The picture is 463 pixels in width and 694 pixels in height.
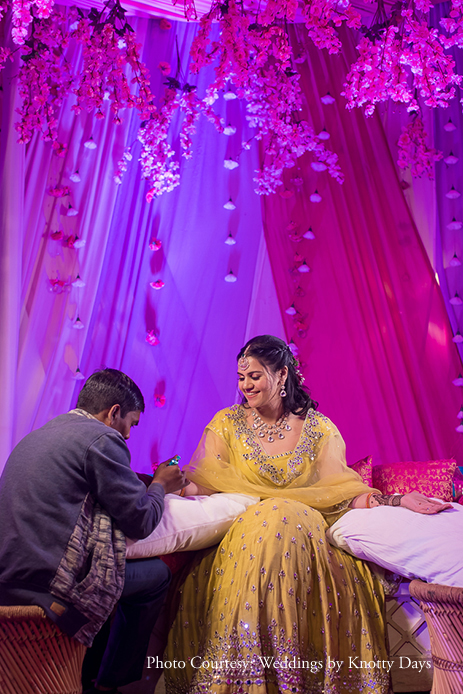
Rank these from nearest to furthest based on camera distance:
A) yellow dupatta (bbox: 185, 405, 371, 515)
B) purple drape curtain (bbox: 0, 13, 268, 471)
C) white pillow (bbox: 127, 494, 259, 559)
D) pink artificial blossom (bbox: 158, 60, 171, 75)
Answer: white pillow (bbox: 127, 494, 259, 559)
yellow dupatta (bbox: 185, 405, 371, 515)
purple drape curtain (bbox: 0, 13, 268, 471)
pink artificial blossom (bbox: 158, 60, 171, 75)

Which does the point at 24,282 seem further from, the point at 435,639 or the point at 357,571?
the point at 435,639

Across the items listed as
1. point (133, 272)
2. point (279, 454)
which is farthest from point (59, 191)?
point (279, 454)

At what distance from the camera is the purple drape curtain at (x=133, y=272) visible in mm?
2961

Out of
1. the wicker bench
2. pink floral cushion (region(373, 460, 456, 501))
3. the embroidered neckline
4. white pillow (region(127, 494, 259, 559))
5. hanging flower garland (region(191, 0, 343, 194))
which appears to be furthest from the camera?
hanging flower garland (region(191, 0, 343, 194))

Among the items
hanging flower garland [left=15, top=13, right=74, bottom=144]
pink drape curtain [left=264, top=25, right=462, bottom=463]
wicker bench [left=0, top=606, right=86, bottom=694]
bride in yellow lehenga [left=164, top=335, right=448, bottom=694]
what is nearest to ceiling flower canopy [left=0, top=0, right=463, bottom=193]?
hanging flower garland [left=15, top=13, right=74, bottom=144]

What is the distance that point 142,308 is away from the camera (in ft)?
10.8

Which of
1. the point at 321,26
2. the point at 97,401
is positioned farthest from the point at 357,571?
the point at 321,26

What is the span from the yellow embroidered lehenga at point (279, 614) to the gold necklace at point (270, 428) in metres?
0.41

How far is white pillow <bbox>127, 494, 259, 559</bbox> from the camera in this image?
1.80 metres

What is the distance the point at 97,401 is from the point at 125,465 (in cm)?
29

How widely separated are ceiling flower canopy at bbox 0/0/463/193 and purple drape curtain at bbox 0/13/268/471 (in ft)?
0.31

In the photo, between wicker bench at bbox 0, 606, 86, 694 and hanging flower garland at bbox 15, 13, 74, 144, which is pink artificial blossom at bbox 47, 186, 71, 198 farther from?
wicker bench at bbox 0, 606, 86, 694

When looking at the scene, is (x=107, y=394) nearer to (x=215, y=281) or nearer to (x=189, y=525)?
(x=189, y=525)

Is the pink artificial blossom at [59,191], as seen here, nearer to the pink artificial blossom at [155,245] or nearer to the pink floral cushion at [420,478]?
the pink artificial blossom at [155,245]
